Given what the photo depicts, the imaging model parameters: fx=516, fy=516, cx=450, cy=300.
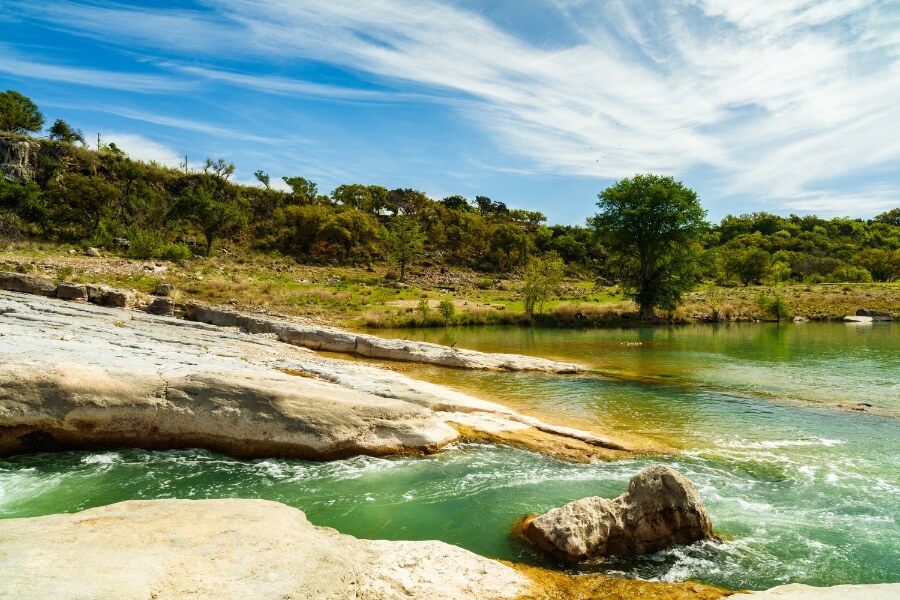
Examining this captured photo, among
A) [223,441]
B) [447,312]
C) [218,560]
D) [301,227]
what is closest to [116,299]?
[447,312]

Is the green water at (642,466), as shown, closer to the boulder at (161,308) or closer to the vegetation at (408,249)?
the boulder at (161,308)

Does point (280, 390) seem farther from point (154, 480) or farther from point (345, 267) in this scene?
point (345, 267)

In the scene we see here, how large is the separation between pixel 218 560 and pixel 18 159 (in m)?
98.7

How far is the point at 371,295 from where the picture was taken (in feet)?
192

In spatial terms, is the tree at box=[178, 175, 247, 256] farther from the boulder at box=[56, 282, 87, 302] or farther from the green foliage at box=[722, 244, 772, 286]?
the green foliage at box=[722, 244, 772, 286]

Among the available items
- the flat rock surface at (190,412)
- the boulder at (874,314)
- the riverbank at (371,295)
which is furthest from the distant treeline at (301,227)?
the flat rock surface at (190,412)

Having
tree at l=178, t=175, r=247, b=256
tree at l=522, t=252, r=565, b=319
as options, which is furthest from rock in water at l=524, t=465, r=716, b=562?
tree at l=178, t=175, r=247, b=256

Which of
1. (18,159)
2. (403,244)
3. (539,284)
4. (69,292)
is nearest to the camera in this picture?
(69,292)

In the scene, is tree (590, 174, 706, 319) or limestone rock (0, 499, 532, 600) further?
tree (590, 174, 706, 319)

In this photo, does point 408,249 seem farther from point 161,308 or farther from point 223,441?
point 223,441

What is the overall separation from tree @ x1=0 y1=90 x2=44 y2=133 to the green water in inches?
4204

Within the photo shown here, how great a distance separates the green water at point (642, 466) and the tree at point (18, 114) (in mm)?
106793

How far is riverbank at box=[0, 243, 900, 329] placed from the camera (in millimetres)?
44969

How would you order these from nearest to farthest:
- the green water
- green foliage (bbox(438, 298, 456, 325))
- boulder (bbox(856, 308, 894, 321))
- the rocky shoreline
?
the rocky shoreline → the green water → green foliage (bbox(438, 298, 456, 325)) → boulder (bbox(856, 308, 894, 321))
